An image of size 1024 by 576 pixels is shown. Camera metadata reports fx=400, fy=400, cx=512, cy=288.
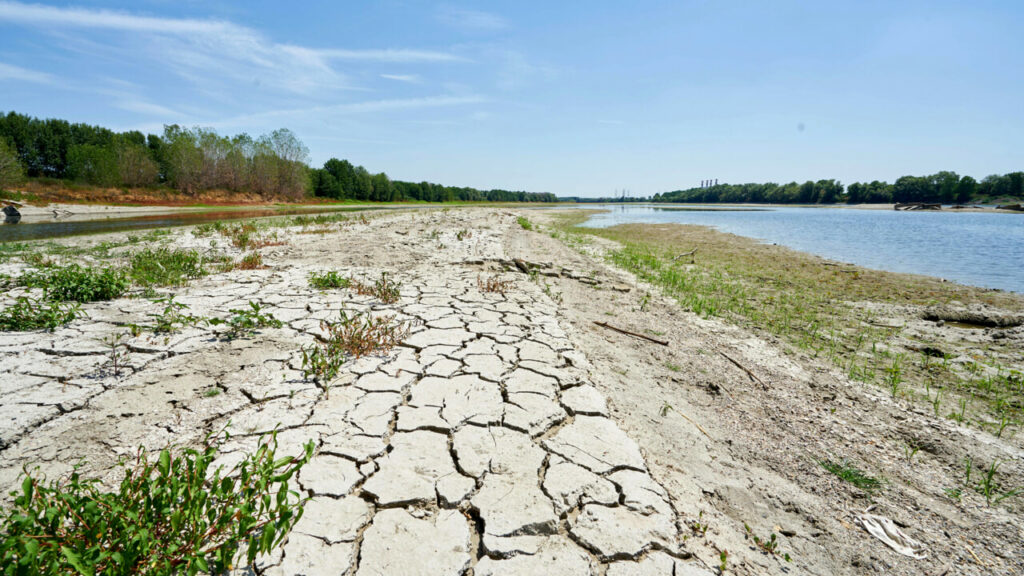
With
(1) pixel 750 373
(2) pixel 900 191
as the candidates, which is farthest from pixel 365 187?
(2) pixel 900 191

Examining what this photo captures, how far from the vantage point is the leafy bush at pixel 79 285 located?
4.36 meters

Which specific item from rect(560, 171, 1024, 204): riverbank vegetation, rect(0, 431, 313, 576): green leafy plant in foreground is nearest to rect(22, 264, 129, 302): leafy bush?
rect(0, 431, 313, 576): green leafy plant in foreground

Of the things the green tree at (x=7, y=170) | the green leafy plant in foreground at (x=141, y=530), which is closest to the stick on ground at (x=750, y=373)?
the green leafy plant in foreground at (x=141, y=530)

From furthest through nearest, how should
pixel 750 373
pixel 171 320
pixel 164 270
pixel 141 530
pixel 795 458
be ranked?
pixel 164 270 → pixel 750 373 → pixel 171 320 → pixel 795 458 → pixel 141 530

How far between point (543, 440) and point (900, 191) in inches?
3817

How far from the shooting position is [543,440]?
2.43 m

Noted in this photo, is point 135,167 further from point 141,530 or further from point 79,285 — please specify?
point 141,530

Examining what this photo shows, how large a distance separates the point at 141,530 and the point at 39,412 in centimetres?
194

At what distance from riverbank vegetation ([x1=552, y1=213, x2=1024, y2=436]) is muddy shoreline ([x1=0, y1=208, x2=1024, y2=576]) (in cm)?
46

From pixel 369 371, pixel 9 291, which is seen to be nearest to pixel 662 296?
pixel 369 371

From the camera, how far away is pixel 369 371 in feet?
10.4

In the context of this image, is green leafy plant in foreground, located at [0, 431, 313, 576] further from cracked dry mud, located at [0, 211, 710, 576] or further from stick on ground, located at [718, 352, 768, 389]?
stick on ground, located at [718, 352, 768, 389]

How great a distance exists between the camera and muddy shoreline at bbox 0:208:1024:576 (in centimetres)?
177

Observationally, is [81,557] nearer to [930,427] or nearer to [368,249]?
[930,427]
